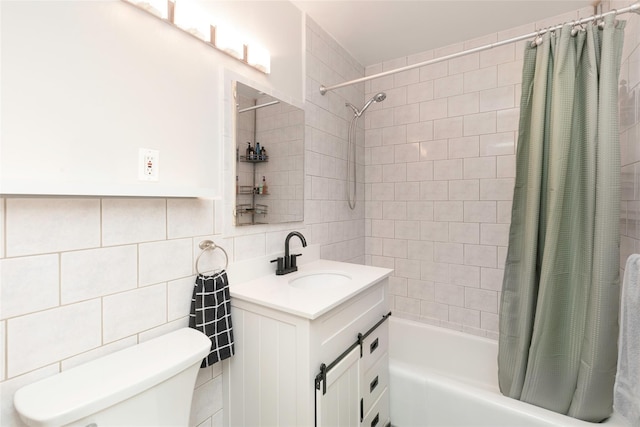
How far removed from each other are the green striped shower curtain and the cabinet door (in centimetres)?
86

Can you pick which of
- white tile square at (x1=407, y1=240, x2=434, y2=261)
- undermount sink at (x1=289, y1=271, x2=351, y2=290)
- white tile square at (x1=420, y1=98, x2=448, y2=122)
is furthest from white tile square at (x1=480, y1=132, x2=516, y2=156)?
undermount sink at (x1=289, y1=271, x2=351, y2=290)

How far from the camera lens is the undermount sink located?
1586 millimetres

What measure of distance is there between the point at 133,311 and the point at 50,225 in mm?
381

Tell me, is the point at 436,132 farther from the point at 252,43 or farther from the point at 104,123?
the point at 104,123

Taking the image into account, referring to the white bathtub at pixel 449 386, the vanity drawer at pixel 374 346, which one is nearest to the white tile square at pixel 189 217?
the vanity drawer at pixel 374 346

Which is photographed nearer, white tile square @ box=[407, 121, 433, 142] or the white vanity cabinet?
the white vanity cabinet

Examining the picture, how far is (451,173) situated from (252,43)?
1.66 metres

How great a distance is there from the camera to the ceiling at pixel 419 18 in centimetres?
181

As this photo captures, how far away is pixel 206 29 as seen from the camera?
4.06 feet

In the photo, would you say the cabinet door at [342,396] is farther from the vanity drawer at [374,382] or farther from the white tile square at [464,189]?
the white tile square at [464,189]

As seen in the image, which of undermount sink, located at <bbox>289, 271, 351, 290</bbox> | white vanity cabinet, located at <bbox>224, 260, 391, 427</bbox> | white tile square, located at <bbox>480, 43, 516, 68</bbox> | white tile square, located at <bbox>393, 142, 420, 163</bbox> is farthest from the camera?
white tile square, located at <bbox>393, 142, 420, 163</bbox>

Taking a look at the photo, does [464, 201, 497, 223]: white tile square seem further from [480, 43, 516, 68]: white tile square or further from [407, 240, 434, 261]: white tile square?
[480, 43, 516, 68]: white tile square

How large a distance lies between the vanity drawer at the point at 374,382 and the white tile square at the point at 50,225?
1.25 meters

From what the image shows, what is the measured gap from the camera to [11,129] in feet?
2.53
